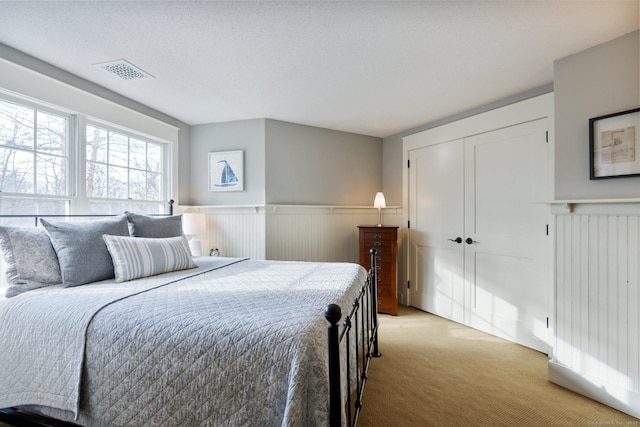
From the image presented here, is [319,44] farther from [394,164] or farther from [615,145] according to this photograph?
[394,164]

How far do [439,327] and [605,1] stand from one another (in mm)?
2779

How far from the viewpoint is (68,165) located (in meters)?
2.53

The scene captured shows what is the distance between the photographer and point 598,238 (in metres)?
1.98

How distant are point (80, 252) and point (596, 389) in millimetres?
3309

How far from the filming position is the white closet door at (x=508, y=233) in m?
2.68

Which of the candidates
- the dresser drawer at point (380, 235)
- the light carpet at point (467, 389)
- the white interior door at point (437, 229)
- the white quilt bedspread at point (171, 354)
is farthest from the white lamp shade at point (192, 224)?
Answer: the white interior door at point (437, 229)

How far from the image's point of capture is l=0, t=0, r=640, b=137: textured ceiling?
167cm

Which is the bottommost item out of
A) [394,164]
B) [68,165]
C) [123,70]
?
[68,165]

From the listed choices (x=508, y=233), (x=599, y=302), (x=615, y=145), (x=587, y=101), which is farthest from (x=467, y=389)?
(x=587, y=101)

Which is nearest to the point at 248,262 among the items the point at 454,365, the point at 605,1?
the point at 454,365

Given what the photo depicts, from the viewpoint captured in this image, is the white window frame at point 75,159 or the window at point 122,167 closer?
the white window frame at point 75,159

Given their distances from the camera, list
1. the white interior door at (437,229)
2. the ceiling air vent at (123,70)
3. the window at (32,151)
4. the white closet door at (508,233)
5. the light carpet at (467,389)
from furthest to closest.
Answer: the white interior door at (437,229), the white closet door at (508,233), the ceiling air vent at (123,70), the window at (32,151), the light carpet at (467,389)

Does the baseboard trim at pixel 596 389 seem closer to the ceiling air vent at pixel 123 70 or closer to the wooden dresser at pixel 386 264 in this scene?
the wooden dresser at pixel 386 264

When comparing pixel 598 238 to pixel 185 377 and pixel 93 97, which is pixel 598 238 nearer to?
pixel 185 377
